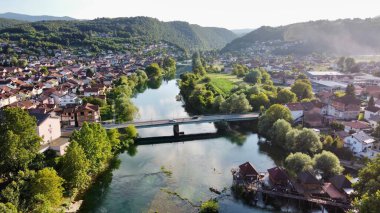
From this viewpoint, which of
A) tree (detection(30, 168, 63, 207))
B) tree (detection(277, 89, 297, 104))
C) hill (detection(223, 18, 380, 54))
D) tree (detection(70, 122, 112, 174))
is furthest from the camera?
hill (detection(223, 18, 380, 54))

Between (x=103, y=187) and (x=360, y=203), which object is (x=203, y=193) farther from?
(x=360, y=203)

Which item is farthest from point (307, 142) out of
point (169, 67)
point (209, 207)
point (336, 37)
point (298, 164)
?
point (336, 37)

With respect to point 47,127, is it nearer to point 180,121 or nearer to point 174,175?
point 174,175

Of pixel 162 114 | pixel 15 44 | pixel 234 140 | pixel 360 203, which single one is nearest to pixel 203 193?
pixel 360 203

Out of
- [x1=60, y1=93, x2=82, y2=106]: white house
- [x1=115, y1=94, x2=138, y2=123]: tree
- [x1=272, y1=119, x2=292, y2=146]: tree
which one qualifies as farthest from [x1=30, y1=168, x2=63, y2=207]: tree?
[x1=60, y1=93, x2=82, y2=106]: white house

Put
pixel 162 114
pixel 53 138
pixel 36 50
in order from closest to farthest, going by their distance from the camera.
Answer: pixel 53 138 < pixel 162 114 < pixel 36 50

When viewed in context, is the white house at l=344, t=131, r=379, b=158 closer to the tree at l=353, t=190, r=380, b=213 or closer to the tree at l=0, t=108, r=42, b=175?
the tree at l=353, t=190, r=380, b=213
